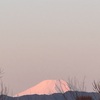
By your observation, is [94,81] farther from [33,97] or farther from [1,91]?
[33,97]

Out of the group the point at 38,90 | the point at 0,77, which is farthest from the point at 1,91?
the point at 38,90

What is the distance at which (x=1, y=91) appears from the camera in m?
24.6

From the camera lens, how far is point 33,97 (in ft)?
269

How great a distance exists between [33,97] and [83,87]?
57.7 m

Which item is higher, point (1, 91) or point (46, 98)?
point (1, 91)

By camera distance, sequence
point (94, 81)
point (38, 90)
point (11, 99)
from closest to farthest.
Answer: point (94, 81)
point (11, 99)
point (38, 90)

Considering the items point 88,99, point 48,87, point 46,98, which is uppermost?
point 88,99

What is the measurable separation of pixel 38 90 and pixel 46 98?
62874mm

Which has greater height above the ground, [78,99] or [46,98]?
[78,99]

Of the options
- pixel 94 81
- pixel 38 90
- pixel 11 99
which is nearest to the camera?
pixel 94 81

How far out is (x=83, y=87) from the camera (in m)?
24.6

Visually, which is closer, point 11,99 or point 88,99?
point 88,99

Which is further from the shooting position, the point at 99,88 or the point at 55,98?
the point at 55,98

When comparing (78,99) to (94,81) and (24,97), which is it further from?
(24,97)
